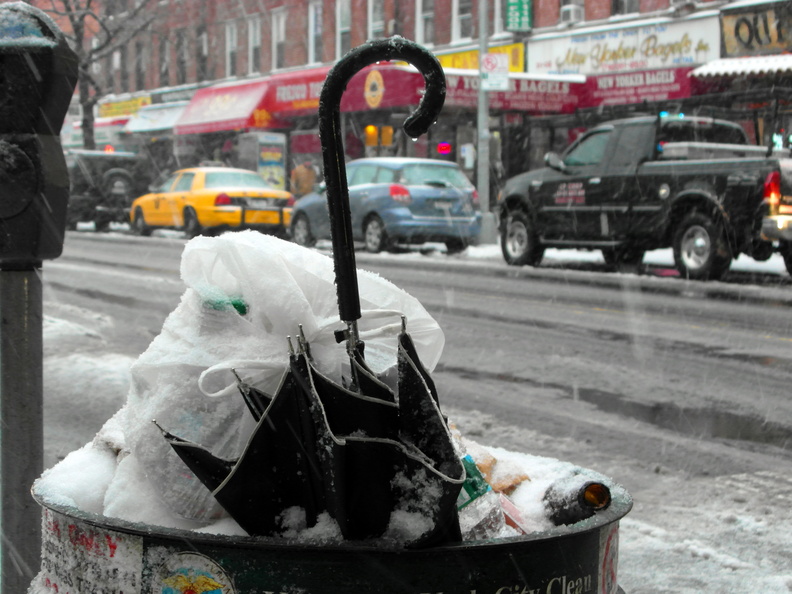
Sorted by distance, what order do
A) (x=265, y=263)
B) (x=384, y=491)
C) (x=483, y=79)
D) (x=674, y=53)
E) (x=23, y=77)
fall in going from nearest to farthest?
(x=384, y=491)
(x=265, y=263)
(x=23, y=77)
(x=483, y=79)
(x=674, y=53)

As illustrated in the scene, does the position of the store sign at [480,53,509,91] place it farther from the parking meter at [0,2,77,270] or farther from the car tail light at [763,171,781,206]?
the parking meter at [0,2,77,270]

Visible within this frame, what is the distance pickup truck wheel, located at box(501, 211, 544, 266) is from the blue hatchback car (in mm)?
1758

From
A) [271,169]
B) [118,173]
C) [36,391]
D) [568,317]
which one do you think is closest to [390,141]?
[271,169]

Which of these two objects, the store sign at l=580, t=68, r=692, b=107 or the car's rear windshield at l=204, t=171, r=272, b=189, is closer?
the car's rear windshield at l=204, t=171, r=272, b=189

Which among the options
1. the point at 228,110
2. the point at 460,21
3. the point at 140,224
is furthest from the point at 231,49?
the point at 140,224

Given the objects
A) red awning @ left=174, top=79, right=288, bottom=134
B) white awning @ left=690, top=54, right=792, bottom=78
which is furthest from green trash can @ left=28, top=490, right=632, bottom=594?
red awning @ left=174, top=79, right=288, bottom=134

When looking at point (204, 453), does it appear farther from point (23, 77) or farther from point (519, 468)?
point (23, 77)

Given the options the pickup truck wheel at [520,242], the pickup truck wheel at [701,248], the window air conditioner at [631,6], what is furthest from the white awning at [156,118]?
the pickup truck wheel at [701,248]

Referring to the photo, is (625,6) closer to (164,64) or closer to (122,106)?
(164,64)

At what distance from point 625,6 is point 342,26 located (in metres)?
11.8

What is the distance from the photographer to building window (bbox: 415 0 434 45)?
102 feet

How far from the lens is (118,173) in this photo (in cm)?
2742

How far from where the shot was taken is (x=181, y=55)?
43.0 m

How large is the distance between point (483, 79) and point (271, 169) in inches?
522
